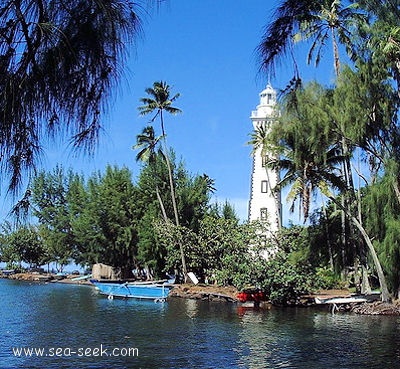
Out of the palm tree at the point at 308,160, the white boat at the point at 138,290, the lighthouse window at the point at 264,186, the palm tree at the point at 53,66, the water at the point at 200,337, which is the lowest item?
the water at the point at 200,337

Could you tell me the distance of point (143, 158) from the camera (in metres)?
44.0

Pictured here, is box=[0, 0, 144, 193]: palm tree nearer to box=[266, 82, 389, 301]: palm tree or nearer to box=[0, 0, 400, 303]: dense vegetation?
box=[0, 0, 400, 303]: dense vegetation

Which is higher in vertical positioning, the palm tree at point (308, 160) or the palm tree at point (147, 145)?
the palm tree at point (147, 145)

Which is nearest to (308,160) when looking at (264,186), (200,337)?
(200,337)

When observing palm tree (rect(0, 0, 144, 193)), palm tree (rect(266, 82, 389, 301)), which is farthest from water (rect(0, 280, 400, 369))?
palm tree (rect(0, 0, 144, 193))

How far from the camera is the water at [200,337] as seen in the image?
13.7 meters

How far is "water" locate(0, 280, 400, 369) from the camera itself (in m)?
13.7

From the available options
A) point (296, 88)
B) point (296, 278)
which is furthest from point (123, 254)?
point (296, 88)

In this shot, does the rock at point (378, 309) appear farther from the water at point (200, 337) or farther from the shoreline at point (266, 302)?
the water at point (200, 337)

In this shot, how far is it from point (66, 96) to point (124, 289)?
3300 cm

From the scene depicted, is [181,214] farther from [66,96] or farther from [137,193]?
[66,96]

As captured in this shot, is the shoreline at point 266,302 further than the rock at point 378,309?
Yes

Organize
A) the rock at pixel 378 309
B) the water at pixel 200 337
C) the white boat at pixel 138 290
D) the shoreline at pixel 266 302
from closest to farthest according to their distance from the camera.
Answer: the water at pixel 200 337 < the rock at pixel 378 309 < the shoreline at pixel 266 302 < the white boat at pixel 138 290

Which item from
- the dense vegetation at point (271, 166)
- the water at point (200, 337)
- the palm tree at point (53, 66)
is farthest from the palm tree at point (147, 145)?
the palm tree at point (53, 66)
